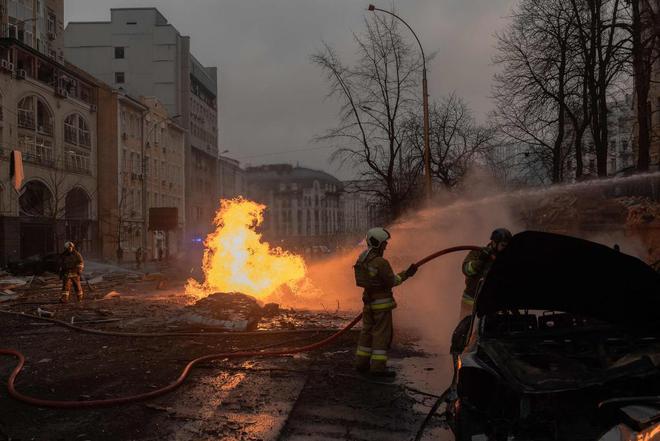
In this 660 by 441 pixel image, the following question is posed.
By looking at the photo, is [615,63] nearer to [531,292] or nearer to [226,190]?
[531,292]

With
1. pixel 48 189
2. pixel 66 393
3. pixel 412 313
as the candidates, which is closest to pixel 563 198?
pixel 412 313

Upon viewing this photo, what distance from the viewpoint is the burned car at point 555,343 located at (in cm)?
324

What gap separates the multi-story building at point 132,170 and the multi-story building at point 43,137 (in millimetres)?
1363

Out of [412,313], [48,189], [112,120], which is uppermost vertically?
[112,120]

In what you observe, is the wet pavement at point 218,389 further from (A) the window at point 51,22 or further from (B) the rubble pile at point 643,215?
(A) the window at point 51,22

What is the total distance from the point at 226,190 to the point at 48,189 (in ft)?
139

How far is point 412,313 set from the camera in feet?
40.9

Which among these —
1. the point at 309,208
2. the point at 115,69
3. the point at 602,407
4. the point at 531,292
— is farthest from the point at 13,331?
the point at 309,208

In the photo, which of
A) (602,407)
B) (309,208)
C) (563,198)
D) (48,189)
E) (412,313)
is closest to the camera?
(602,407)

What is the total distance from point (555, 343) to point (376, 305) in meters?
3.10

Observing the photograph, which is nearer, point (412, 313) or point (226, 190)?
point (412, 313)

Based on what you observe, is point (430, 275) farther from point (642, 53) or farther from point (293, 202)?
point (293, 202)

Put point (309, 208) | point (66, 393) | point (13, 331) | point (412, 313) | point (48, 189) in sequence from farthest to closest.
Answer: point (309, 208), point (48, 189), point (412, 313), point (13, 331), point (66, 393)

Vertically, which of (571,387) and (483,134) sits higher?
(483,134)
